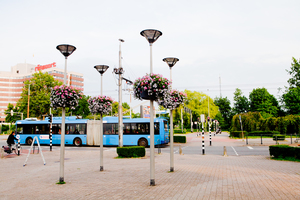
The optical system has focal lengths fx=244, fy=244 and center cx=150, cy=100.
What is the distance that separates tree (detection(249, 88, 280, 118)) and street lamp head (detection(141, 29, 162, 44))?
70520 mm

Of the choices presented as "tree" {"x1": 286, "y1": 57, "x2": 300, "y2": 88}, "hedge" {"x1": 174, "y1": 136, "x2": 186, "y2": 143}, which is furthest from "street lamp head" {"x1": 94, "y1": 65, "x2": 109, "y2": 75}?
"tree" {"x1": 286, "y1": 57, "x2": 300, "y2": 88}

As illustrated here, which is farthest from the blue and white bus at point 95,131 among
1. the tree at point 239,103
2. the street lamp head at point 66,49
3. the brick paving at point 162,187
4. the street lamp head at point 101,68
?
the tree at point 239,103

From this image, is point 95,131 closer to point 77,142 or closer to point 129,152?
point 77,142

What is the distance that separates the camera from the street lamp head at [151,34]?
26.4 ft

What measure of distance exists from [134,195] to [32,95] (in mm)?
49948

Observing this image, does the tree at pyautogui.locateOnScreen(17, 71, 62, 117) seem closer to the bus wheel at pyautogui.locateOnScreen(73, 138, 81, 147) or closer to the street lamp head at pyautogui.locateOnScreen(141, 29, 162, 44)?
the bus wheel at pyautogui.locateOnScreen(73, 138, 81, 147)

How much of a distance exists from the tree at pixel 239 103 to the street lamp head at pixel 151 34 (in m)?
88.3

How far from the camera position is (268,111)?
7344 cm

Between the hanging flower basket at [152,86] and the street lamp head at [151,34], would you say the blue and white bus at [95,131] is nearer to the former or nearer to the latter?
the hanging flower basket at [152,86]

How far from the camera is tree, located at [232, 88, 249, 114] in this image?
90125mm

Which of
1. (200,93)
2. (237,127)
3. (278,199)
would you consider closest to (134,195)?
(278,199)

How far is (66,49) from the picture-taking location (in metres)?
8.45

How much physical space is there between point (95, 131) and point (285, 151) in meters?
18.2

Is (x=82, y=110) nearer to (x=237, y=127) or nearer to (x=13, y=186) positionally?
(x=237, y=127)
